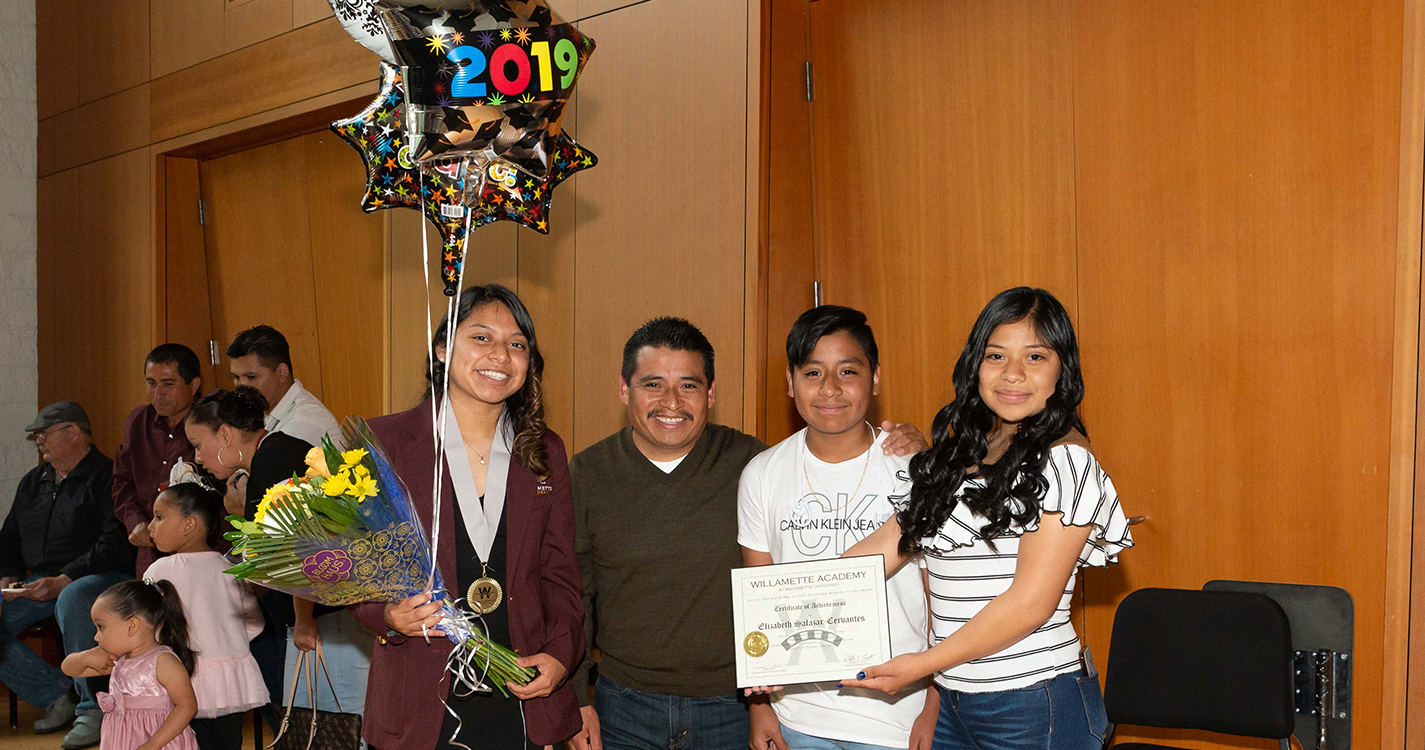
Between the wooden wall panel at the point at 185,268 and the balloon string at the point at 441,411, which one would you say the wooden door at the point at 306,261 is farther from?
the balloon string at the point at 441,411

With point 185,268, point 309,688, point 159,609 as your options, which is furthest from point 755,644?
point 185,268

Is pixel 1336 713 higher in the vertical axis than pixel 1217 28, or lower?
lower

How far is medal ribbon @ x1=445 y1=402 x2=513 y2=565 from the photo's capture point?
228cm

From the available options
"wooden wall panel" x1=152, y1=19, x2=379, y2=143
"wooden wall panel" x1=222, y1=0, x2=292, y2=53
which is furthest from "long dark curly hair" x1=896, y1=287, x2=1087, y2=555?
"wooden wall panel" x1=222, y1=0, x2=292, y2=53

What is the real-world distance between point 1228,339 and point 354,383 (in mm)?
4366

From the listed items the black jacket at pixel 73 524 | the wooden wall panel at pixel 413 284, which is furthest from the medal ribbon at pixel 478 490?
the black jacket at pixel 73 524

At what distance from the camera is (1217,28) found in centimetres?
307

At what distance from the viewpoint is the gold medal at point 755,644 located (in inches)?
85.5

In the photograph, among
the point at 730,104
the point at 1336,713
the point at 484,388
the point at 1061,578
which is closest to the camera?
the point at 1061,578

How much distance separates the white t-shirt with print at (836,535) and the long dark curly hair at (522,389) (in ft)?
1.61

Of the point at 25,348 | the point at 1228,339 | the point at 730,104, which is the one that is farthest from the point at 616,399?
the point at 25,348

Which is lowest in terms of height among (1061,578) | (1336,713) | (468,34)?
(1336,713)

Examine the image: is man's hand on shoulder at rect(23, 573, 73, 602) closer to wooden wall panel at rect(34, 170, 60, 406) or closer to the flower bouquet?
wooden wall panel at rect(34, 170, 60, 406)

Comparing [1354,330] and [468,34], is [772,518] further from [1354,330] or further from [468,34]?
[1354,330]
